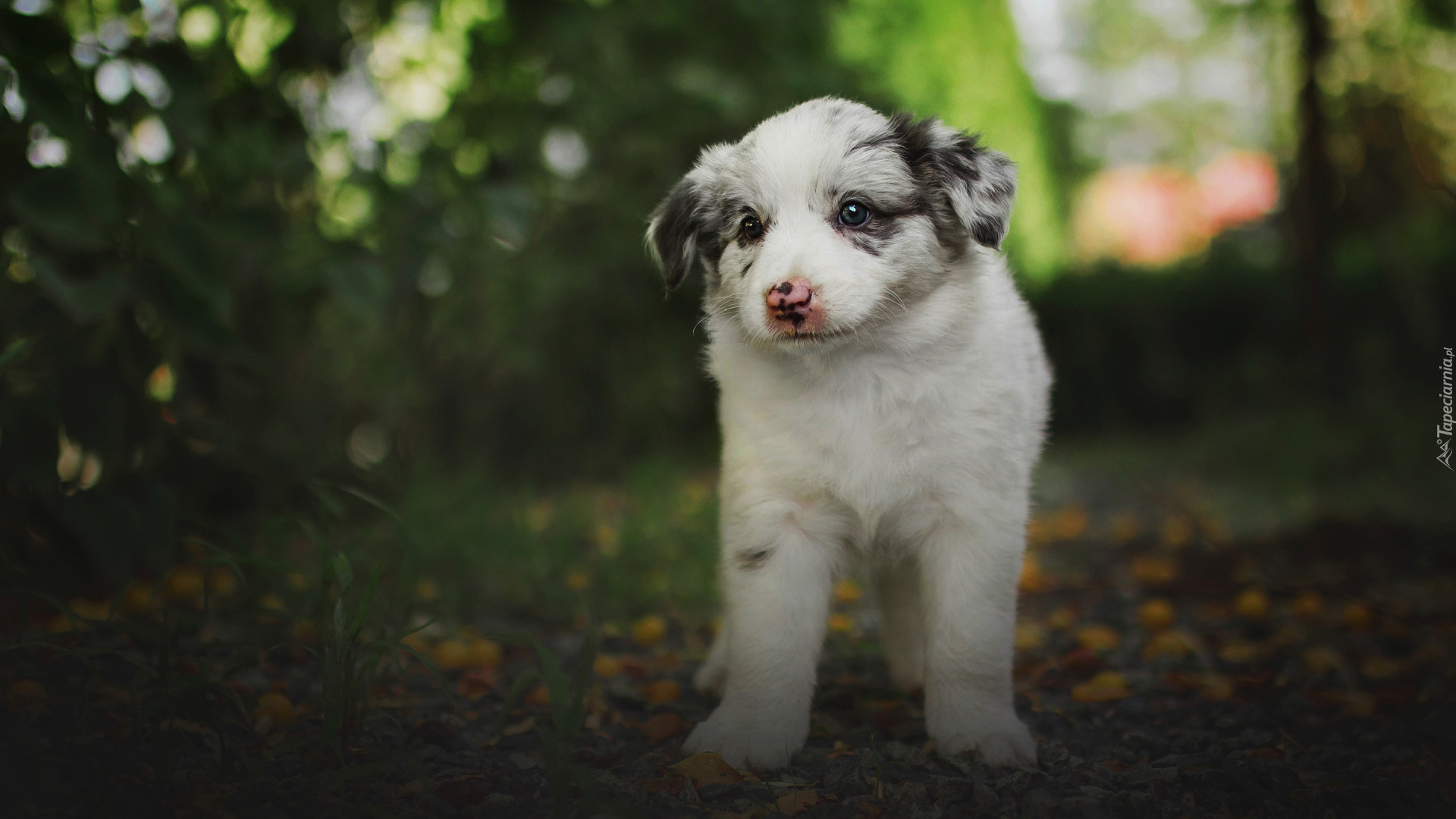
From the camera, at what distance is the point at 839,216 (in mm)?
2650

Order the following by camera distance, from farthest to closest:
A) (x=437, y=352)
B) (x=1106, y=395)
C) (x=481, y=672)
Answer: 1. (x=1106, y=395)
2. (x=437, y=352)
3. (x=481, y=672)

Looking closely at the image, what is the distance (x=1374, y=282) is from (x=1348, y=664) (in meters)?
6.63

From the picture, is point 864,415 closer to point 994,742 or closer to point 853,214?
point 853,214

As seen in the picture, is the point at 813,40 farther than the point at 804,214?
Yes

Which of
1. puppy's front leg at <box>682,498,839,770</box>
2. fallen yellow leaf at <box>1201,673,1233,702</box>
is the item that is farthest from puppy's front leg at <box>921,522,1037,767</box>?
fallen yellow leaf at <box>1201,673,1233,702</box>

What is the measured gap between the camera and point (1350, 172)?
736 cm

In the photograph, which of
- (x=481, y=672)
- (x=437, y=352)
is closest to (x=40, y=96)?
(x=481, y=672)

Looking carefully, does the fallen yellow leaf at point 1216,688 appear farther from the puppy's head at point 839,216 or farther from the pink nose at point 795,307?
the pink nose at point 795,307

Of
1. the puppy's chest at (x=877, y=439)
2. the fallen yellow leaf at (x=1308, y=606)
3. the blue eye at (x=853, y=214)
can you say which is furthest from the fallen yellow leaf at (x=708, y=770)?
the fallen yellow leaf at (x=1308, y=606)

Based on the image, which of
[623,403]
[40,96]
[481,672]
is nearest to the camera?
[40,96]

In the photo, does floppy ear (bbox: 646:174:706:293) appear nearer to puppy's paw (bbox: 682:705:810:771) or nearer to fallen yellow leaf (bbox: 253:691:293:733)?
puppy's paw (bbox: 682:705:810:771)

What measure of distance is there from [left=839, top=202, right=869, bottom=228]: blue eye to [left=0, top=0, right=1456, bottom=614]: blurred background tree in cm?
132

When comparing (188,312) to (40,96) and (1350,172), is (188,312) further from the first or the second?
(1350,172)

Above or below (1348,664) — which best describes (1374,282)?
above
